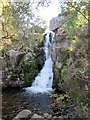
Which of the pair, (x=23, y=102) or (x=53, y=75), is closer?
(x=23, y=102)

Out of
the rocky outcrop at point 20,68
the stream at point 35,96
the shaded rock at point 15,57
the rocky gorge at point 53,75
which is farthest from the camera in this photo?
the shaded rock at point 15,57

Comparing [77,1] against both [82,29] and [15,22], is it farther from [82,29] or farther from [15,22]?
[15,22]

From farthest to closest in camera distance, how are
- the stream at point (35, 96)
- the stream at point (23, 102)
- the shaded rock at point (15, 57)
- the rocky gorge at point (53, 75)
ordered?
the shaded rock at point (15, 57) < the stream at point (35, 96) < the stream at point (23, 102) < the rocky gorge at point (53, 75)

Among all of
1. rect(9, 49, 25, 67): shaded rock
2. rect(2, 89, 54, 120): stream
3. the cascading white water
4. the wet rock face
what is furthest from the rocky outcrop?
the wet rock face

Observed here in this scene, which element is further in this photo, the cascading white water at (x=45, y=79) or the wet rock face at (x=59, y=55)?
the cascading white water at (x=45, y=79)

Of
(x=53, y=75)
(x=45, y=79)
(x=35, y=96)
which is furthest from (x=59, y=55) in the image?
(x=35, y=96)

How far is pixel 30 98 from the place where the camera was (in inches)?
411

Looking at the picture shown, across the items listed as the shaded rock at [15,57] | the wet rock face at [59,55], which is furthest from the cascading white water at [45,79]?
the shaded rock at [15,57]

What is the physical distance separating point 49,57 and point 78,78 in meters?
9.36

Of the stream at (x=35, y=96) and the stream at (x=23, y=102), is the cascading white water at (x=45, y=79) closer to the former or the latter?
the stream at (x=35, y=96)

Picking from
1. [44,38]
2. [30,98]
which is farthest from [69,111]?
[44,38]

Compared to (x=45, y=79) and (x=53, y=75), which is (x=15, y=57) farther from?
(x=53, y=75)

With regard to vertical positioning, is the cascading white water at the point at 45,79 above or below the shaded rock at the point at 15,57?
below

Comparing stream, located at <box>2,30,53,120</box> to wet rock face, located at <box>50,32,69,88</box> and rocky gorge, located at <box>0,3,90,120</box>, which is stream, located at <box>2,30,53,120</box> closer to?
rocky gorge, located at <box>0,3,90,120</box>
